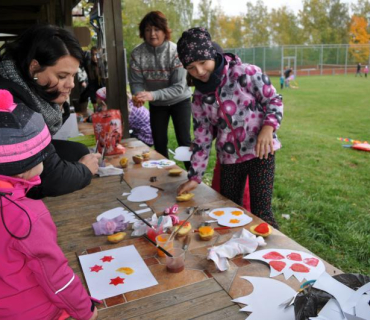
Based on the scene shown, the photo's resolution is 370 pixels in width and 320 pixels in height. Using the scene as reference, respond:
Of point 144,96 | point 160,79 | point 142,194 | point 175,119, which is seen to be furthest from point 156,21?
point 142,194

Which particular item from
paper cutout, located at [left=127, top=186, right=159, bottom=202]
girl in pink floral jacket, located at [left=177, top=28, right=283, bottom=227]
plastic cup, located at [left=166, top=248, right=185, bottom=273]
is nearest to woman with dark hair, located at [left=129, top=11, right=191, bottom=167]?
paper cutout, located at [left=127, top=186, right=159, bottom=202]

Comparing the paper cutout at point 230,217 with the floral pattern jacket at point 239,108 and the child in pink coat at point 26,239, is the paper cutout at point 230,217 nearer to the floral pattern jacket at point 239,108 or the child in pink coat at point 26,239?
the floral pattern jacket at point 239,108

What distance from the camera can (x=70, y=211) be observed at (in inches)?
94.3

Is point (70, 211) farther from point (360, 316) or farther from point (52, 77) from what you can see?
point (360, 316)

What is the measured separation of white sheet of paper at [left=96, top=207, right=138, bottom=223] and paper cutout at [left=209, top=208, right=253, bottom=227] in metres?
0.47

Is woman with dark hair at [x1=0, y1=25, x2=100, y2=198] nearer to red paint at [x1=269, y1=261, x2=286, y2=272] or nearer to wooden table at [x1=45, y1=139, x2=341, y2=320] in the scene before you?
wooden table at [x1=45, y1=139, x2=341, y2=320]

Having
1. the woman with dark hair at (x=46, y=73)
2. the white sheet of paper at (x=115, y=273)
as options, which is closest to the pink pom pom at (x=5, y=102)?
the woman with dark hair at (x=46, y=73)

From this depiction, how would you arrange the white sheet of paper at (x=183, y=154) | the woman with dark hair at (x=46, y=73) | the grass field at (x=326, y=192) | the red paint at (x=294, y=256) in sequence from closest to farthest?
the red paint at (x=294, y=256)
the woman with dark hair at (x=46, y=73)
the grass field at (x=326, y=192)
the white sheet of paper at (x=183, y=154)

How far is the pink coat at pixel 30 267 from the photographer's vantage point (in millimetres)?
1167

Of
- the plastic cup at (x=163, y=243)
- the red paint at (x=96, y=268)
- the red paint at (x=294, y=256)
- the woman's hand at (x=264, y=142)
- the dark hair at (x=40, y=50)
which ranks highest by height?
the dark hair at (x=40, y=50)

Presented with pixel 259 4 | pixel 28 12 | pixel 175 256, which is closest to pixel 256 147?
pixel 175 256

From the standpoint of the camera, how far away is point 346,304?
107cm

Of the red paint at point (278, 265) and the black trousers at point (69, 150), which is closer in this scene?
the red paint at point (278, 265)

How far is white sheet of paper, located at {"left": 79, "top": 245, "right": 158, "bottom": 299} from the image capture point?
5.04ft
